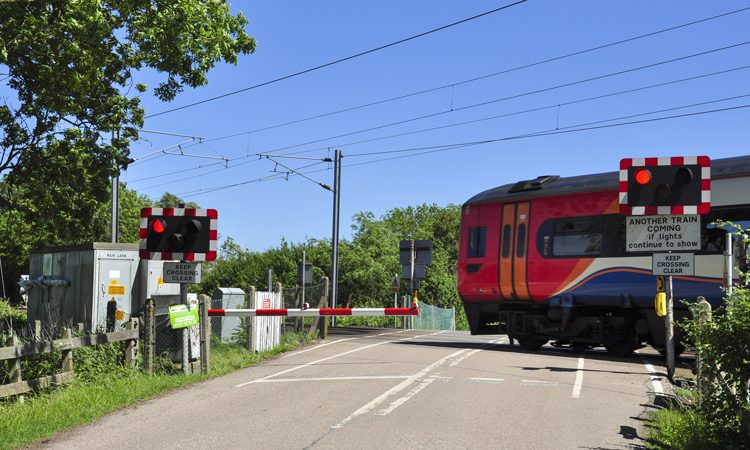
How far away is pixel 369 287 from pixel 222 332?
89.2ft

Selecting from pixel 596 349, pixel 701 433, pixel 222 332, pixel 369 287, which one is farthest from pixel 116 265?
pixel 369 287

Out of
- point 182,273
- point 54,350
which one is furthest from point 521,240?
point 54,350

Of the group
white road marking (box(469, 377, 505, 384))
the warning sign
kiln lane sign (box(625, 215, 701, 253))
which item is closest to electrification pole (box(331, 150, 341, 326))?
Result: the warning sign

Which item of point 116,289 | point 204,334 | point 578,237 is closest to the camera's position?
point 204,334

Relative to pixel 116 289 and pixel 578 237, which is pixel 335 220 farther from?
pixel 578 237

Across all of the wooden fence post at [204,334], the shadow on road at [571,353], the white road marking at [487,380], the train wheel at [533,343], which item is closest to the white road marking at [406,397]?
the white road marking at [487,380]

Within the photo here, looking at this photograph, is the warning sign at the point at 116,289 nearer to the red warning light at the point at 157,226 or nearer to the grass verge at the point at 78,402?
the grass verge at the point at 78,402

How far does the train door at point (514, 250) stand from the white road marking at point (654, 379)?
133 inches

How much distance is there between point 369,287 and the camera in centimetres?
4631

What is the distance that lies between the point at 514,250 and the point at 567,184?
1.94m

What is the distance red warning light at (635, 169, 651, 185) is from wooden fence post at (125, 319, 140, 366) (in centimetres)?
817

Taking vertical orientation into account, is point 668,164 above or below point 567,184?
below

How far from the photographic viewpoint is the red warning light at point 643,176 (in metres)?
Result: 11.0

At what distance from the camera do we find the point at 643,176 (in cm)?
1100
